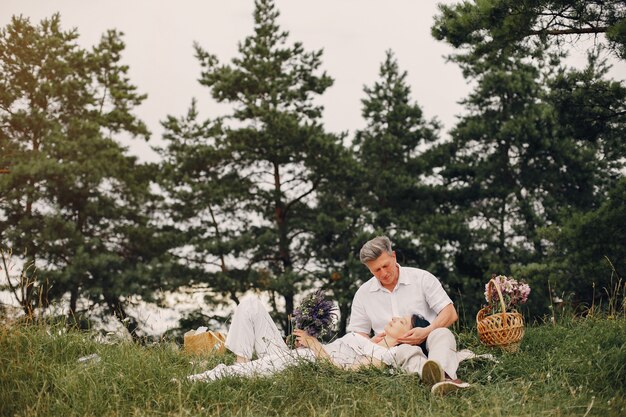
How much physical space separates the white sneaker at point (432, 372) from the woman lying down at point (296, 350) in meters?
0.03

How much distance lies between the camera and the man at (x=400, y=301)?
4566mm

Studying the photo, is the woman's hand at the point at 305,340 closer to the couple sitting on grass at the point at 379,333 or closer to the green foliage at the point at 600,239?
the couple sitting on grass at the point at 379,333

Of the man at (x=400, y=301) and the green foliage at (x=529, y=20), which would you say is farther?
the green foliage at (x=529, y=20)

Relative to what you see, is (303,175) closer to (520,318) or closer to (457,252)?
(457,252)

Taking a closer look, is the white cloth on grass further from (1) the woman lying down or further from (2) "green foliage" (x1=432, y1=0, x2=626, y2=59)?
(2) "green foliage" (x1=432, y1=0, x2=626, y2=59)

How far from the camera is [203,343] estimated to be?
5.84 meters

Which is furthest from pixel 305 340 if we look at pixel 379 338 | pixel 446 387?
pixel 446 387

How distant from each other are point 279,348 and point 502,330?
171 cm

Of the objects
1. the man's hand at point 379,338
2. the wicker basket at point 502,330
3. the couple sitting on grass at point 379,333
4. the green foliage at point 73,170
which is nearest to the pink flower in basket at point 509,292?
the wicker basket at point 502,330

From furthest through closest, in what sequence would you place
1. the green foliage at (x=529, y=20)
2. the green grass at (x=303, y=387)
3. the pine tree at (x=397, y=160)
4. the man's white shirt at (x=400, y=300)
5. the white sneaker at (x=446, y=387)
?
the pine tree at (x=397, y=160) → the green foliage at (x=529, y=20) → the man's white shirt at (x=400, y=300) → the white sneaker at (x=446, y=387) → the green grass at (x=303, y=387)

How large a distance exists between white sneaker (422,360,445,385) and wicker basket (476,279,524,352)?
965mm

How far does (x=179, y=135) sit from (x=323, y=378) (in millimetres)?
15161

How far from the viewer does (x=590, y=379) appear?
4.21 metres

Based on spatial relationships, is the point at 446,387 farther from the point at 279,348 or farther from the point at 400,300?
the point at 279,348
